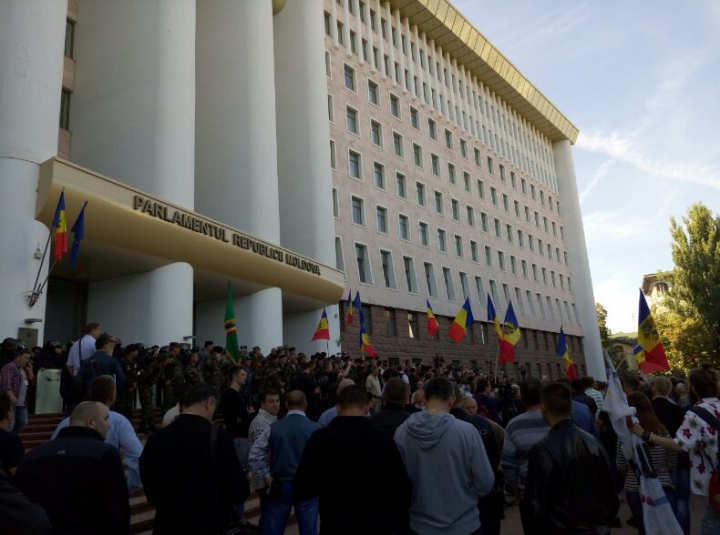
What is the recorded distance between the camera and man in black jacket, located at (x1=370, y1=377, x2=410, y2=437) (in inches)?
174

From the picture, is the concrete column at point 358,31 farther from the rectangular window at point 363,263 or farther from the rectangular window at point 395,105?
the rectangular window at point 363,263

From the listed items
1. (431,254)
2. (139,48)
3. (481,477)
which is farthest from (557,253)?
(481,477)

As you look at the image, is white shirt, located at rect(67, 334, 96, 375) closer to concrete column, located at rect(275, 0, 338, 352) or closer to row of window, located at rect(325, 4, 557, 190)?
concrete column, located at rect(275, 0, 338, 352)

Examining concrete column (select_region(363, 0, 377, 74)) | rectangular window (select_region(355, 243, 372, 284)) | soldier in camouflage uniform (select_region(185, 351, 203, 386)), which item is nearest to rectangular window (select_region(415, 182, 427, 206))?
rectangular window (select_region(355, 243, 372, 284))

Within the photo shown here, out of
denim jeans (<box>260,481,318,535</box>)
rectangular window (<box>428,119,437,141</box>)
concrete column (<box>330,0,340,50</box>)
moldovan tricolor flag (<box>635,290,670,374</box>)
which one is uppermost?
concrete column (<box>330,0,340,50</box>)

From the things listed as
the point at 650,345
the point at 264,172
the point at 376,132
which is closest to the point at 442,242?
the point at 376,132

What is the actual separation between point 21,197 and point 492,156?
124 feet

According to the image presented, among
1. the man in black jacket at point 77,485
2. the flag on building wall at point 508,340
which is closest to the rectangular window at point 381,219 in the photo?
the flag on building wall at point 508,340

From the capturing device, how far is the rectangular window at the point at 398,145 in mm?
34656

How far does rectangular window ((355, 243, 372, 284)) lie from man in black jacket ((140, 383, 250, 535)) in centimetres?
2545

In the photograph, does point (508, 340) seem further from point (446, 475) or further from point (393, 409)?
point (446, 475)

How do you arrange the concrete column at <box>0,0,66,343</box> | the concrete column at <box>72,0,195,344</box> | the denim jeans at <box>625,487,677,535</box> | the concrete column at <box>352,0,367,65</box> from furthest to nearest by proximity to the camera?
the concrete column at <box>352,0,367,65</box>, the concrete column at <box>72,0,195,344</box>, the concrete column at <box>0,0,66,343</box>, the denim jeans at <box>625,487,677,535</box>

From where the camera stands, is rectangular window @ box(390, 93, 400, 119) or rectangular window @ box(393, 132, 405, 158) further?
rectangular window @ box(390, 93, 400, 119)

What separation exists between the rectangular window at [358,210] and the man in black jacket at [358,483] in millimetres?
Answer: 26781
